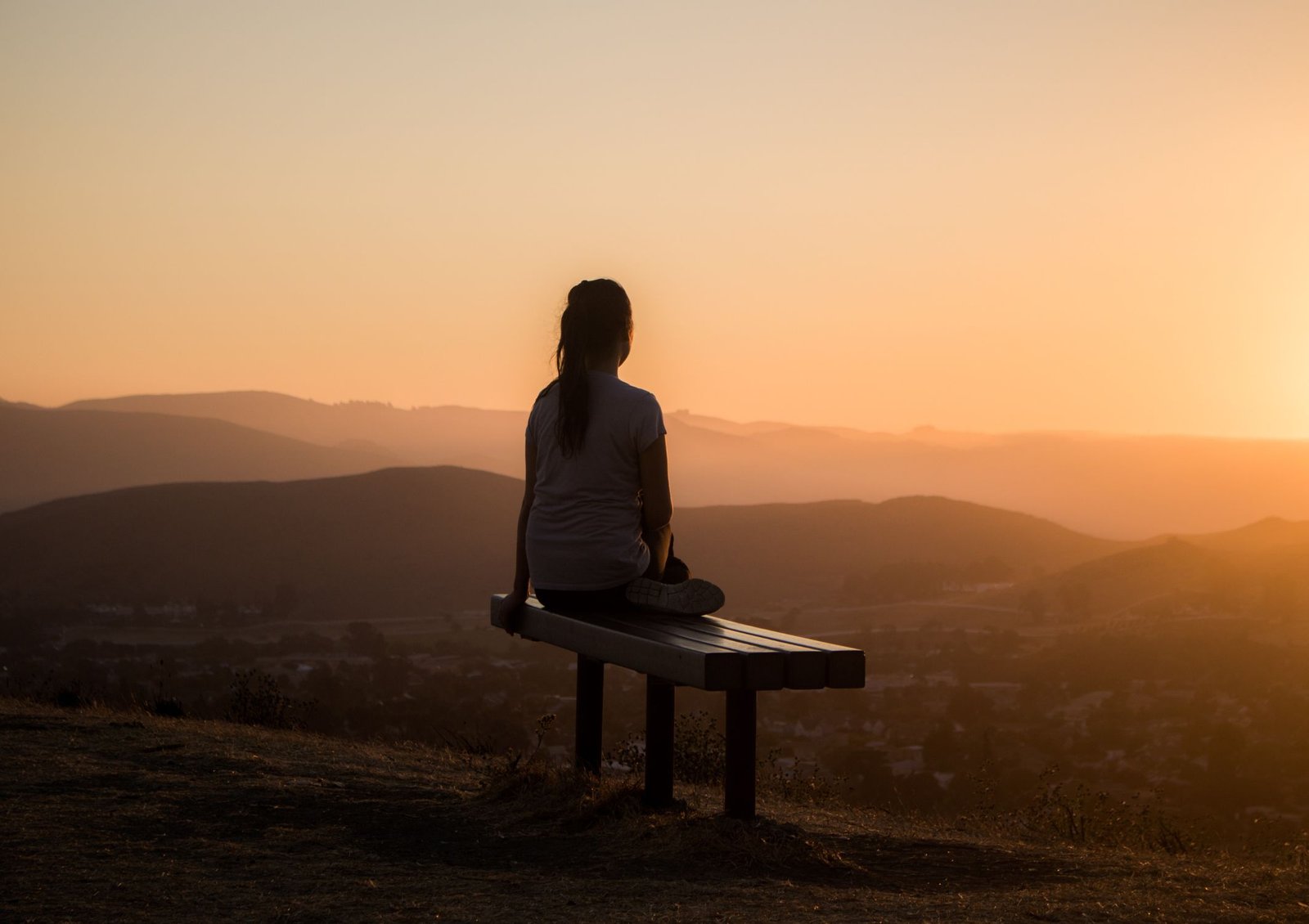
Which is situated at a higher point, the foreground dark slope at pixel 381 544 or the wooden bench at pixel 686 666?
the wooden bench at pixel 686 666

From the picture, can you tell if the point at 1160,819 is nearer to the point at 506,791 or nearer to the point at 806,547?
the point at 506,791

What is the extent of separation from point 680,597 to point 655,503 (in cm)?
45

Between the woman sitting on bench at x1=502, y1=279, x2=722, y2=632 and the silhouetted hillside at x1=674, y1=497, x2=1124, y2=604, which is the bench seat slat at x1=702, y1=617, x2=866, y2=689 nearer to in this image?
the woman sitting on bench at x1=502, y1=279, x2=722, y2=632

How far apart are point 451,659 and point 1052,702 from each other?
2728cm

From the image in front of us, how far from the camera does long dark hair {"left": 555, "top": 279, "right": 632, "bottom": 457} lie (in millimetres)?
5684

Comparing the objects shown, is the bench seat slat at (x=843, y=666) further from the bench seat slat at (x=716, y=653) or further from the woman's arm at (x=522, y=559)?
the woman's arm at (x=522, y=559)

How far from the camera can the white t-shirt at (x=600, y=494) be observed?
5637 mm

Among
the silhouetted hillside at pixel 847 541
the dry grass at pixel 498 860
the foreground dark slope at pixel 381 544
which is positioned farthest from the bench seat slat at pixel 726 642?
the silhouetted hillside at pixel 847 541

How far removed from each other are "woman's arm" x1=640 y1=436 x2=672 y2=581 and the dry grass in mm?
1106

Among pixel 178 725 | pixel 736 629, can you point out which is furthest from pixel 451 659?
pixel 736 629

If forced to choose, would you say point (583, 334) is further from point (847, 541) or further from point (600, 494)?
point (847, 541)

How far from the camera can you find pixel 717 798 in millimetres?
7086

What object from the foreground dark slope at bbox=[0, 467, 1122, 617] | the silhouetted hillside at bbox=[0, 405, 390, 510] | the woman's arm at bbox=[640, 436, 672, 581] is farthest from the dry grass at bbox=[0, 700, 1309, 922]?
the silhouetted hillside at bbox=[0, 405, 390, 510]

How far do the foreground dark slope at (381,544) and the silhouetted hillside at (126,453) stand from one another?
3136 inches
